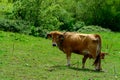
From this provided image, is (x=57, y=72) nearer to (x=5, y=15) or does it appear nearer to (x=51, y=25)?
(x=51, y=25)

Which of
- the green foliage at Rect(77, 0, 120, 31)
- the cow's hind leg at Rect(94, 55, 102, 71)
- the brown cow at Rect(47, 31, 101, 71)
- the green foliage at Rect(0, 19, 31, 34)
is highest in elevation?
the brown cow at Rect(47, 31, 101, 71)

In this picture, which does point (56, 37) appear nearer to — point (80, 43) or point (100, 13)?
point (80, 43)

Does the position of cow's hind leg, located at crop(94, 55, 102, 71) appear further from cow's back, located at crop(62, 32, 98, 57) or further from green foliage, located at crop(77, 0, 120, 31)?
green foliage, located at crop(77, 0, 120, 31)

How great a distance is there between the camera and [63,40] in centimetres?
1566

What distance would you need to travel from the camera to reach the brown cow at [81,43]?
15.3 metres

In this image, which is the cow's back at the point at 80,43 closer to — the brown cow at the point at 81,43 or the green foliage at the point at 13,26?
the brown cow at the point at 81,43

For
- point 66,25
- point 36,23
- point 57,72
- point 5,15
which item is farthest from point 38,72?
point 66,25

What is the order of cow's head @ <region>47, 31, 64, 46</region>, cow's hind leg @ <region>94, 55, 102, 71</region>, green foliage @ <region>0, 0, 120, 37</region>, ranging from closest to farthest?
1. cow's hind leg @ <region>94, 55, 102, 71</region>
2. cow's head @ <region>47, 31, 64, 46</region>
3. green foliage @ <region>0, 0, 120, 37</region>

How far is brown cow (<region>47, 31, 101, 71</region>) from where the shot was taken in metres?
15.3

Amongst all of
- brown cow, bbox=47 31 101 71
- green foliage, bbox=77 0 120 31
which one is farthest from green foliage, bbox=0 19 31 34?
green foliage, bbox=77 0 120 31

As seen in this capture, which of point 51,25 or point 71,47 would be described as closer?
point 71,47

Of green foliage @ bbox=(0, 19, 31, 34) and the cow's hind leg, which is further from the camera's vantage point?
green foliage @ bbox=(0, 19, 31, 34)

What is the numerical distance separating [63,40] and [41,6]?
62.0 ft

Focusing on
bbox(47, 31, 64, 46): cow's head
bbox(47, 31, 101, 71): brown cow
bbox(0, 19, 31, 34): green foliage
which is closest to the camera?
bbox(47, 31, 101, 71): brown cow
